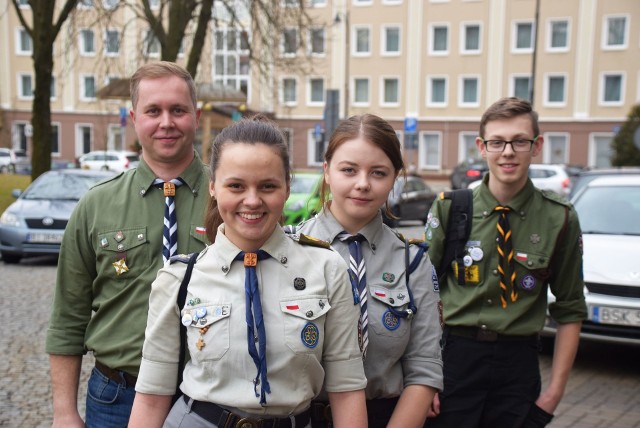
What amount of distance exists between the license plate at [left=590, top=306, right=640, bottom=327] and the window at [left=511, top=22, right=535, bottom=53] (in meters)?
44.3

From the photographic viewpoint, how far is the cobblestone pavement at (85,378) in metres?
5.64

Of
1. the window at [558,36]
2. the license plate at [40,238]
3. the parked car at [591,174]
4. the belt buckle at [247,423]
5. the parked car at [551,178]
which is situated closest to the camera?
the belt buckle at [247,423]

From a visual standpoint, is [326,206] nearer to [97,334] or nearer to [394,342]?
[394,342]

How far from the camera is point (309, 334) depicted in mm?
2020

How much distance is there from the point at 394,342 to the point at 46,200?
1257 cm

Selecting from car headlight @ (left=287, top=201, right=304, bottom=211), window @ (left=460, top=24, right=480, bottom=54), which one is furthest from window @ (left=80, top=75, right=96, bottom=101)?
window @ (left=460, top=24, right=480, bottom=54)

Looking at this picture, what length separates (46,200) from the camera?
1370 centimetres

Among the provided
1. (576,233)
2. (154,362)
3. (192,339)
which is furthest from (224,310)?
(576,233)

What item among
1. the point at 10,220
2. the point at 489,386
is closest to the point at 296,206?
the point at 10,220

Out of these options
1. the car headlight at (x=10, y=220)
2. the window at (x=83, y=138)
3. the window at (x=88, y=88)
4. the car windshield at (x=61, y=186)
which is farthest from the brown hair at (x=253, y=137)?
the window at (x=83, y=138)

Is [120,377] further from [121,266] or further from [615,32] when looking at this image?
[615,32]

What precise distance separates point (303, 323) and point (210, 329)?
0.26 meters

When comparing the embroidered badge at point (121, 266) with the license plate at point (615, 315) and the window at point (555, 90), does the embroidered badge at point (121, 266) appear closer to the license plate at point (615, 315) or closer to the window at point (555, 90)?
the license plate at point (615, 315)

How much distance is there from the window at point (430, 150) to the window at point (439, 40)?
5642mm
